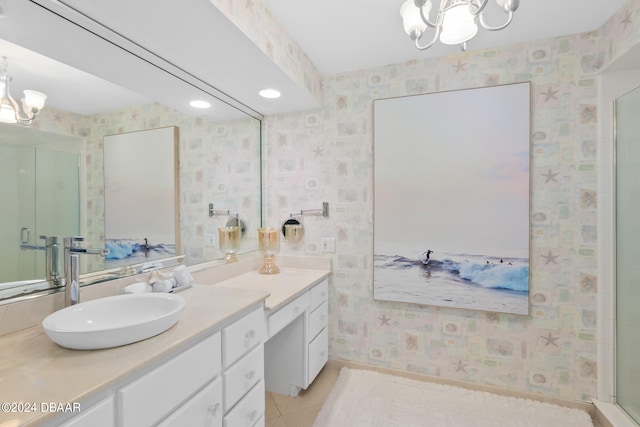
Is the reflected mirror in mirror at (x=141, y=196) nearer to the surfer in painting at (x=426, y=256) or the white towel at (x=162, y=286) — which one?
the white towel at (x=162, y=286)

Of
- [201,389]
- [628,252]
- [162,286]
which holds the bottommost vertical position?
[201,389]

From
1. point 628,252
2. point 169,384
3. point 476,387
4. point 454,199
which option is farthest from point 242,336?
point 628,252

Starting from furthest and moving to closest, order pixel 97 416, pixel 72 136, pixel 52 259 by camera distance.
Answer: pixel 72 136
pixel 52 259
pixel 97 416

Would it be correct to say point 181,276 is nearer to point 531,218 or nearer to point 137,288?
point 137,288

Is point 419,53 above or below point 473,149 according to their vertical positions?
above

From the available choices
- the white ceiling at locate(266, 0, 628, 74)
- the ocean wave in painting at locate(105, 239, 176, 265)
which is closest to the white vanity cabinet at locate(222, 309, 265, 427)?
the ocean wave in painting at locate(105, 239, 176, 265)

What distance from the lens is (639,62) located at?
167 centimetres

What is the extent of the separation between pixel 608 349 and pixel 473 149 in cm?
144

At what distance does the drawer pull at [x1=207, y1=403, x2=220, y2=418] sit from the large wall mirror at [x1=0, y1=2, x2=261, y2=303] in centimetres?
77

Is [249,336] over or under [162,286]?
under

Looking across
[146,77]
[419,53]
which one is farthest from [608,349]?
[146,77]

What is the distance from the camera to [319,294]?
2.18 meters

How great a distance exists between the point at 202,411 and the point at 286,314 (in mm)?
710

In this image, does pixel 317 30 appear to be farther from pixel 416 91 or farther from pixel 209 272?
pixel 209 272
